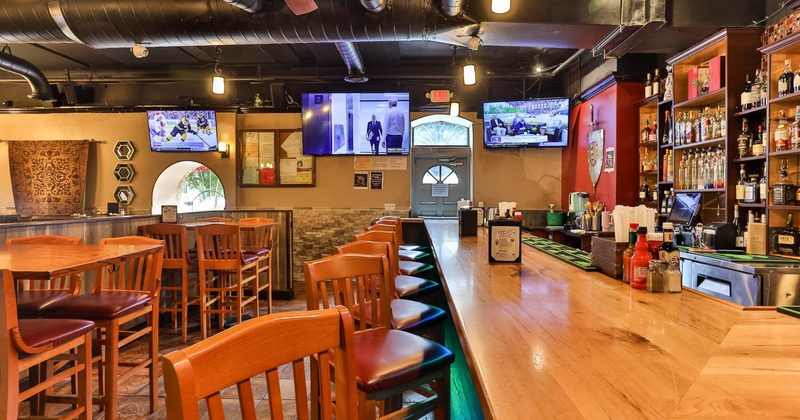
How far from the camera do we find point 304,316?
31.7 inches

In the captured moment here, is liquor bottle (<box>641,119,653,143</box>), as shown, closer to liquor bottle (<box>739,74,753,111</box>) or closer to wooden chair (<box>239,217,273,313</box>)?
liquor bottle (<box>739,74,753,111</box>)

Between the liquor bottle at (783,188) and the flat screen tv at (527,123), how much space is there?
10.0 ft

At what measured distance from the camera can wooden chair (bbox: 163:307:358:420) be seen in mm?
602

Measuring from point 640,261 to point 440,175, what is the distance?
5509 millimetres

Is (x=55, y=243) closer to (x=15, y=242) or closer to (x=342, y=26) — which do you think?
(x=15, y=242)

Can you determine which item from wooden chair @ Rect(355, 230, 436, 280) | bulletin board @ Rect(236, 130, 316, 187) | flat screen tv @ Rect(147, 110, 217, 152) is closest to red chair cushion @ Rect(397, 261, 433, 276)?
wooden chair @ Rect(355, 230, 436, 280)

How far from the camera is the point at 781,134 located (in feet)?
9.98

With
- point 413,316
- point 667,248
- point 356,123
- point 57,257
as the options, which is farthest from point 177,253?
point 667,248

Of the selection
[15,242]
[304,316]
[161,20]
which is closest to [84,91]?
[161,20]

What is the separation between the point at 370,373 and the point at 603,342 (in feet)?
2.18

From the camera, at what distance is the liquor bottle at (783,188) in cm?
300

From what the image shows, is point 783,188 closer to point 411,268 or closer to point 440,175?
point 411,268

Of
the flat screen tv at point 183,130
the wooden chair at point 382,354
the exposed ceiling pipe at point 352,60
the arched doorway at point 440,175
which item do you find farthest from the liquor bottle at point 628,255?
the flat screen tv at point 183,130

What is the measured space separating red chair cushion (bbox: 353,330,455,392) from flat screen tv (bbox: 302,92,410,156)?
16.7ft
